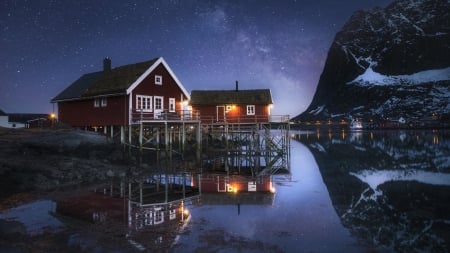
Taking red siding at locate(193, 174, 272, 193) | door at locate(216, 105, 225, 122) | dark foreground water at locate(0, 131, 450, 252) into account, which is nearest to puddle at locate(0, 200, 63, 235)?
dark foreground water at locate(0, 131, 450, 252)

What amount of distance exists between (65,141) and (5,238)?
17.7 m

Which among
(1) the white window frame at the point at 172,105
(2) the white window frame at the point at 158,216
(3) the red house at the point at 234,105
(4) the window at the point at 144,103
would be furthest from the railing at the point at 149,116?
(2) the white window frame at the point at 158,216

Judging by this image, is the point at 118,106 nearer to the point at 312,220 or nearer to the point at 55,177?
the point at 55,177

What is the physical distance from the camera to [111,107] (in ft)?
103

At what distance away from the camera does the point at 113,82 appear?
Answer: 32.8 metres

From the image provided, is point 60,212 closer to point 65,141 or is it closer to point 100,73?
point 65,141

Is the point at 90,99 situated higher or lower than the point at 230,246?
higher

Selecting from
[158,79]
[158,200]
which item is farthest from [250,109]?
[158,200]

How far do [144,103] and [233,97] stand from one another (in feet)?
50.3

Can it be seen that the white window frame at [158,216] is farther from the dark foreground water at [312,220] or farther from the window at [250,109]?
the window at [250,109]

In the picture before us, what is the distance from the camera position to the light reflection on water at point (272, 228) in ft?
34.4

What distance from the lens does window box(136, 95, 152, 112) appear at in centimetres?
3037

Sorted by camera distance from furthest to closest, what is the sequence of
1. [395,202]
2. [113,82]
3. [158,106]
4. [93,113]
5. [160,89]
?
[93,113]
[113,82]
[160,89]
[158,106]
[395,202]

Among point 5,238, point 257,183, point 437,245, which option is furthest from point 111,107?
point 437,245
